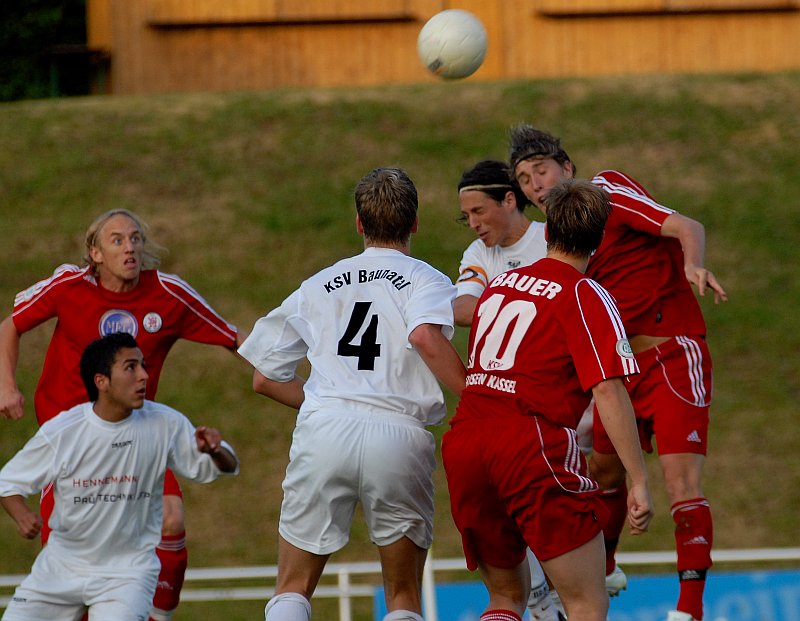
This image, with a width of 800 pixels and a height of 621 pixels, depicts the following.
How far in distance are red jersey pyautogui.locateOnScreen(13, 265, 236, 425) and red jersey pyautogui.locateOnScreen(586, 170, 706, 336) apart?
2.20 meters

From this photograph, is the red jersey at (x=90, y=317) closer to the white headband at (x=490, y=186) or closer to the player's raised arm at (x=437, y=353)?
the white headband at (x=490, y=186)

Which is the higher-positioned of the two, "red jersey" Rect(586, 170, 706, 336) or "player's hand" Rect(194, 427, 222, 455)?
"red jersey" Rect(586, 170, 706, 336)

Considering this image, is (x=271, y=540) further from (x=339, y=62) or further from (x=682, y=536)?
(x=339, y=62)

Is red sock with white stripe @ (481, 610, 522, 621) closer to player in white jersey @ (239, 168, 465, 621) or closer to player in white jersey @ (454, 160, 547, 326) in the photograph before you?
player in white jersey @ (239, 168, 465, 621)

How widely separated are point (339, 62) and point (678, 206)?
5.60 metres

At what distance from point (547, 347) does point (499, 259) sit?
1818 mm

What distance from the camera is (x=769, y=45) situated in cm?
1834

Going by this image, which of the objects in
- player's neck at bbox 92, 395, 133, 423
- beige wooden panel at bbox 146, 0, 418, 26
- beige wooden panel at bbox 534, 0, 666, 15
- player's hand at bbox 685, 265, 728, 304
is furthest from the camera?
beige wooden panel at bbox 146, 0, 418, 26

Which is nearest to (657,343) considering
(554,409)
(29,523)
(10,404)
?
(554,409)

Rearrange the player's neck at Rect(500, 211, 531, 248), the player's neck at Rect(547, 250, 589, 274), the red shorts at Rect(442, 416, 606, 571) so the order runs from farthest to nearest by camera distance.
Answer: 1. the player's neck at Rect(500, 211, 531, 248)
2. the player's neck at Rect(547, 250, 589, 274)
3. the red shorts at Rect(442, 416, 606, 571)

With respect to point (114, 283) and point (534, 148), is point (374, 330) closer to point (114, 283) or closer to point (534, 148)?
point (534, 148)

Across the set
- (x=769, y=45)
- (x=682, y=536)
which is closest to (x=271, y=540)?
(x=682, y=536)

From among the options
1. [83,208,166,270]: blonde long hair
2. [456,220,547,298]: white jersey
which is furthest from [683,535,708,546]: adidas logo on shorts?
[83,208,166,270]: blonde long hair

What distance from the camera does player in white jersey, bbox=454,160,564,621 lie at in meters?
6.41
